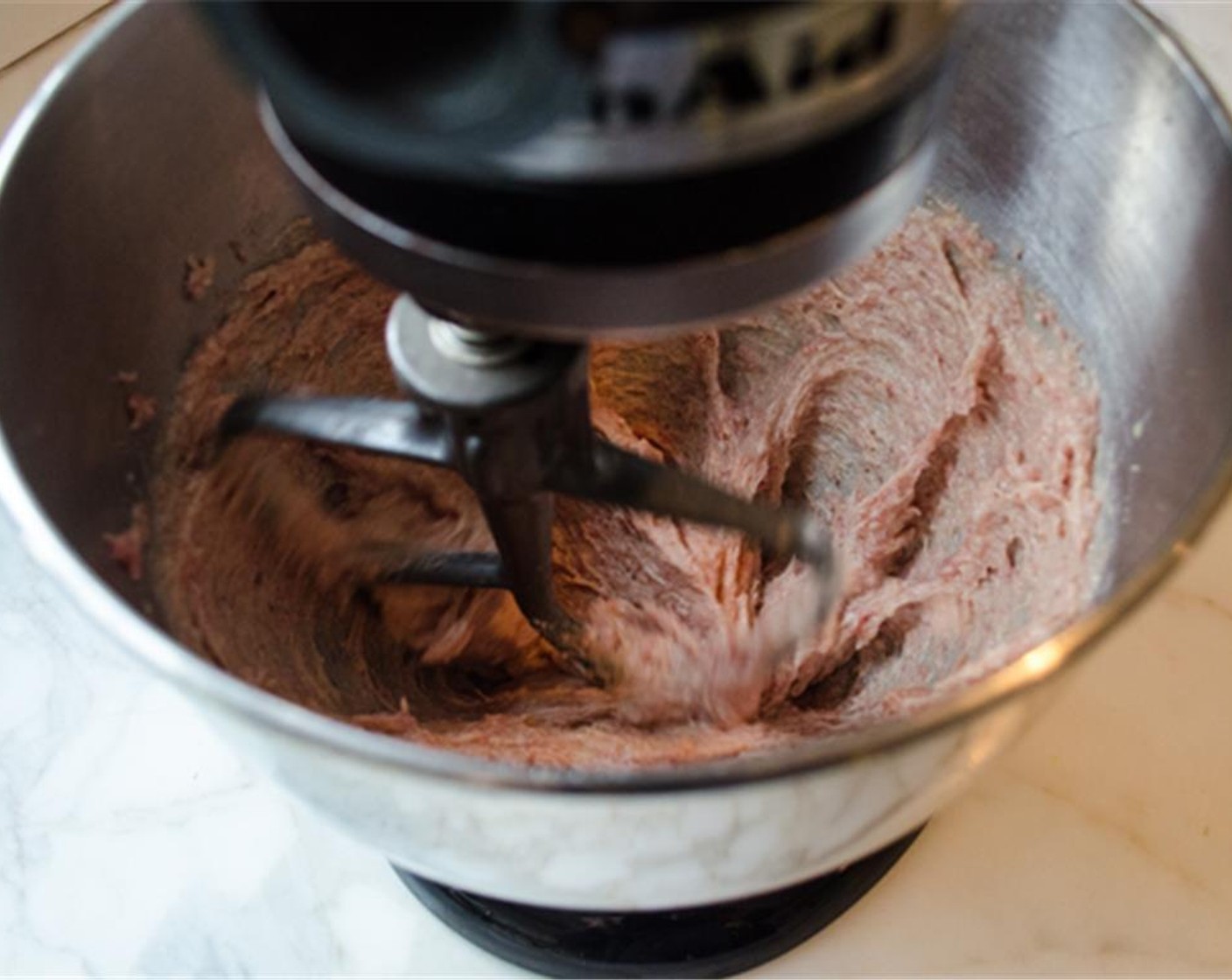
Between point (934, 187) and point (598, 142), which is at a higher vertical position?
point (598, 142)

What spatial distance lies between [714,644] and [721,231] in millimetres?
419

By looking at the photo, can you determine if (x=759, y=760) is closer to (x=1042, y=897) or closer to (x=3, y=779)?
(x=1042, y=897)

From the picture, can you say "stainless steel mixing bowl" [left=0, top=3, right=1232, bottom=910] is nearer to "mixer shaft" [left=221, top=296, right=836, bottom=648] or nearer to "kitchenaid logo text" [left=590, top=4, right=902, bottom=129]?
"mixer shaft" [left=221, top=296, right=836, bottom=648]

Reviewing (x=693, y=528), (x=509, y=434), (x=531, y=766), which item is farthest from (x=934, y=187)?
(x=531, y=766)

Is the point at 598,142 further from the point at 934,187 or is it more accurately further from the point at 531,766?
the point at 934,187

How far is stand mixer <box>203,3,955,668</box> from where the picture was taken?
315 mm

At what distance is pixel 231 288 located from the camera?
721 millimetres

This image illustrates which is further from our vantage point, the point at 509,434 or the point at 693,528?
the point at 693,528

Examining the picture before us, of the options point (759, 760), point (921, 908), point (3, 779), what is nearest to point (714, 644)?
point (921, 908)

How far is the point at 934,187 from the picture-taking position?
753 millimetres

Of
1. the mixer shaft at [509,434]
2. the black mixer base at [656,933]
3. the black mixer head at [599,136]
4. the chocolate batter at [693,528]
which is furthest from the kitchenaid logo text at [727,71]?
the black mixer base at [656,933]

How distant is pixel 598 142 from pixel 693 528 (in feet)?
1.74

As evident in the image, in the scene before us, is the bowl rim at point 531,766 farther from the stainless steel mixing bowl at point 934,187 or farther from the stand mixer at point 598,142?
the stand mixer at point 598,142

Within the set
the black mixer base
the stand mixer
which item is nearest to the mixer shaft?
the stand mixer
